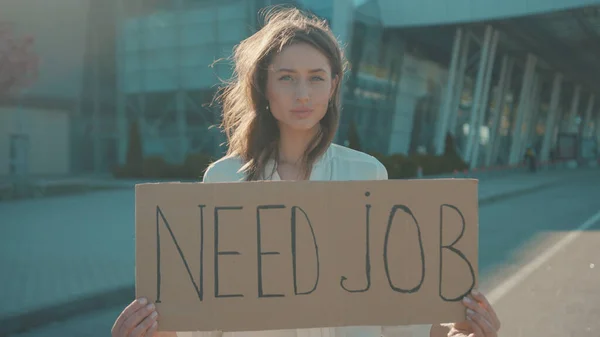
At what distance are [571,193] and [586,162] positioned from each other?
32.3 metres

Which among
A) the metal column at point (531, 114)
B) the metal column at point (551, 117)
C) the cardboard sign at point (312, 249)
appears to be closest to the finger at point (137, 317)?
the cardboard sign at point (312, 249)

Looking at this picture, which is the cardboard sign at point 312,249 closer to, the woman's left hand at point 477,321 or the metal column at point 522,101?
the woman's left hand at point 477,321

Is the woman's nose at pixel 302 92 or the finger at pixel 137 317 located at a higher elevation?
the woman's nose at pixel 302 92

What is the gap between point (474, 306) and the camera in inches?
75.9

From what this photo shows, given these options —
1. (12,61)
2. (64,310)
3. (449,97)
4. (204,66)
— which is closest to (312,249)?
(64,310)

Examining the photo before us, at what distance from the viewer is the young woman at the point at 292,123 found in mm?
2008

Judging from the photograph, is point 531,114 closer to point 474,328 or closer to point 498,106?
→ point 498,106

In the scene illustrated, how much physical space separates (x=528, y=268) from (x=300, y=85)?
6606 mm

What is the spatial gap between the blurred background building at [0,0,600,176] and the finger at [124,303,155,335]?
83.5 feet

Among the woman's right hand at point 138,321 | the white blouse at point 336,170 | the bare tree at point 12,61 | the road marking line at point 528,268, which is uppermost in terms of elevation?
the bare tree at point 12,61

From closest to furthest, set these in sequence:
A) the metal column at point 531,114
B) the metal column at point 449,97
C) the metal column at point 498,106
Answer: the metal column at point 449,97, the metal column at point 498,106, the metal column at point 531,114

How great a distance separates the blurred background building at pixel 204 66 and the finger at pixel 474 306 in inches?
999

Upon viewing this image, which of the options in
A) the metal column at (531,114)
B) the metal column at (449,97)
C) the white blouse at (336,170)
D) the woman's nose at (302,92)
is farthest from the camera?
the metal column at (531,114)

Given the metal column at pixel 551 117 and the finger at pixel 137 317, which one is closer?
the finger at pixel 137 317
